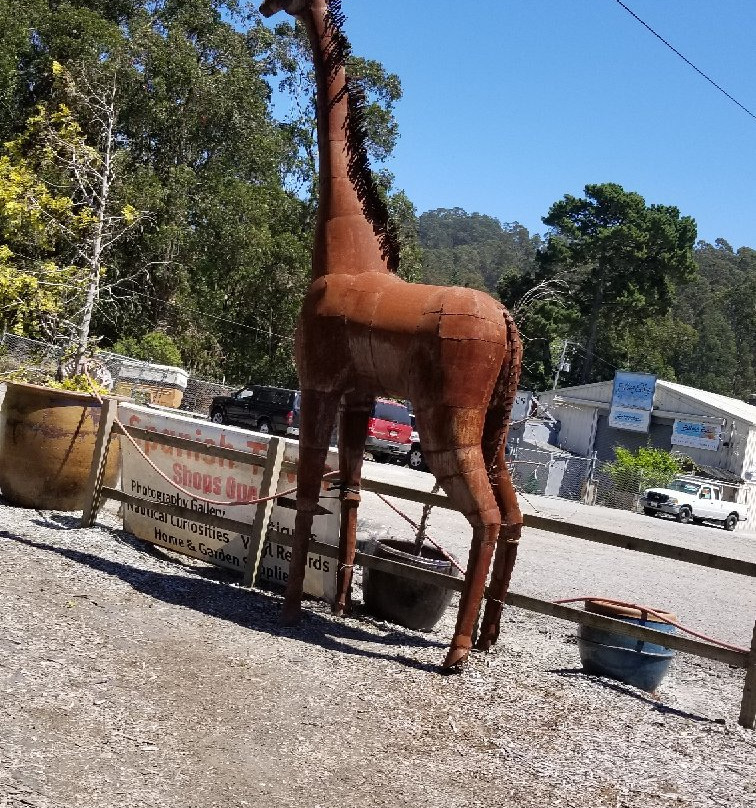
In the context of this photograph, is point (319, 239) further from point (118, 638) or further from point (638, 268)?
point (638, 268)

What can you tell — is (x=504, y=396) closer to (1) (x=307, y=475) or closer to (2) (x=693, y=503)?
(1) (x=307, y=475)

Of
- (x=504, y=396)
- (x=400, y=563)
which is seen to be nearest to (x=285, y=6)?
(x=504, y=396)

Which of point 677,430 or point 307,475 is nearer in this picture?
point 307,475

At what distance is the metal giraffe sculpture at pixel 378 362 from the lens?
600cm

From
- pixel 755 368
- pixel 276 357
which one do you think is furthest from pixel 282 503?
pixel 755 368

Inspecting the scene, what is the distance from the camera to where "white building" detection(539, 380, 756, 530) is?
3794 cm

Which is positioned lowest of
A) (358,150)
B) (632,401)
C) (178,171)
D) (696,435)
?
(696,435)

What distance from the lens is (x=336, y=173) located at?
6977mm

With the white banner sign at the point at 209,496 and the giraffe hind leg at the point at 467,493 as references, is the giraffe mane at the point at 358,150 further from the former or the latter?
the white banner sign at the point at 209,496

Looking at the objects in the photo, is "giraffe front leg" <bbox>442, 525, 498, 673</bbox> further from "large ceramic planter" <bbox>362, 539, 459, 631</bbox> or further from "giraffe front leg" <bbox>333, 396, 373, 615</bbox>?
"giraffe front leg" <bbox>333, 396, 373, 615</bbox>

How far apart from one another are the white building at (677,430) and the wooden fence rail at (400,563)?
89.8 feet

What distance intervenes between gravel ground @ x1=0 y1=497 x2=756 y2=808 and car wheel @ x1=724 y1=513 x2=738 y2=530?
83.0 feet

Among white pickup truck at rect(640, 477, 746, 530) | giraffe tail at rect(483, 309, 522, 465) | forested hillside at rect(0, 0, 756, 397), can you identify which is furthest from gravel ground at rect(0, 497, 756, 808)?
white pickup truck at rect(640, 477, 746, 530)

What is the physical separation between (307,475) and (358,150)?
2.40 metres
